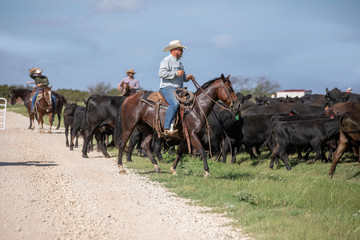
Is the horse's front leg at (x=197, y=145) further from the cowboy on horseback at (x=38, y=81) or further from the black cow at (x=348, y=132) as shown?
the cowboy on horseback at (x=38, y=81)

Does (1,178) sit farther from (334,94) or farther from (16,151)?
(334,94)

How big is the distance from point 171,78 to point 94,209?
429 cm

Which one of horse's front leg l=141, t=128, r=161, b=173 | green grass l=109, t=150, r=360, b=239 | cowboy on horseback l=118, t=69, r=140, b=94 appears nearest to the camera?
green grass l=109, t=150, r=360, b=239

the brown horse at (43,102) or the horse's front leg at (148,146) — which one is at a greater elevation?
the brown horse at (43,102)

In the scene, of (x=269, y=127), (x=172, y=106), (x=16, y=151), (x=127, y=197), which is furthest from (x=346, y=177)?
(x=16, y=151)

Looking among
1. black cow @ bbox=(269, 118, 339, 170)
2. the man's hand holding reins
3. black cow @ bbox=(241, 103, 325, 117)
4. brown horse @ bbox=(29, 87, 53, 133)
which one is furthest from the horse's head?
brown horse @ bbox=(29, 87, 53, 133)

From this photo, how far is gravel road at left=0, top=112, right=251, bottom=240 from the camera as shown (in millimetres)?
5469

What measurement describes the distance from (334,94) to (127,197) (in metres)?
14.5

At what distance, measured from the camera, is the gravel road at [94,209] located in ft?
17.9

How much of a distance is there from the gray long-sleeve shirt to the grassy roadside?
2.24 metres

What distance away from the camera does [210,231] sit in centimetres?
560

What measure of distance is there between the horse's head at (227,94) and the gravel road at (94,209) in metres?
2.62

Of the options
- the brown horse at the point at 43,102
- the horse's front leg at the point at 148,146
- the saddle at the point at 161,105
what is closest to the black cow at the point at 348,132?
the saddle at the point at 161,105

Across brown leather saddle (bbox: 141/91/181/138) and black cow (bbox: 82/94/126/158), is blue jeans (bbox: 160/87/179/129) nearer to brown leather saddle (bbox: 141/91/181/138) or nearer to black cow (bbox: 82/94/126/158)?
brown leather saddle (bbox: 141/91/181/138)
